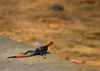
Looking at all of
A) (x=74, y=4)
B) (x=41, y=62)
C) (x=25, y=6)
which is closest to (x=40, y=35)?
(x=41, y=62)

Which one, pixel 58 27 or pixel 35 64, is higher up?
pixel 35 64

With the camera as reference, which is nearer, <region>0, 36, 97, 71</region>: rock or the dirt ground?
<region>0, 36, 97, 71</region>: rock

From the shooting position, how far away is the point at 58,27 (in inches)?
353

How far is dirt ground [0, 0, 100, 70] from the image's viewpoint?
6.42m

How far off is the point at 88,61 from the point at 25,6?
8443 millimetres

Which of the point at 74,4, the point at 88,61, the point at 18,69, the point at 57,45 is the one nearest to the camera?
the point at 18,69

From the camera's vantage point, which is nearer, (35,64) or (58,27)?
(35,64)

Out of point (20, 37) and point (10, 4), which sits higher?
point (10, 4)

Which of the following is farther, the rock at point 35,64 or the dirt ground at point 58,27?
the dirt ground at point 58,27

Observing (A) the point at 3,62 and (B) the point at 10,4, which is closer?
(A) the point at 3,62

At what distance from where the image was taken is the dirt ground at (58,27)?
21.1ft

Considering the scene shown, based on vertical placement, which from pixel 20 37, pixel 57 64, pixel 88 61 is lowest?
pixel 88 61

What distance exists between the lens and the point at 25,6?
1277 centimetres

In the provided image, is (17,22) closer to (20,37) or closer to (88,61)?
(20,37)
